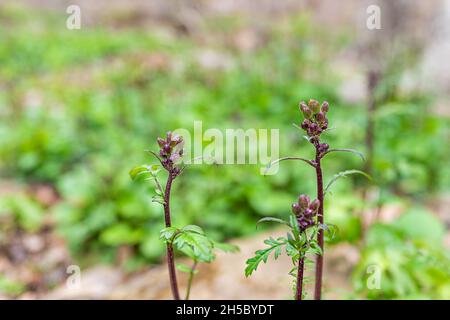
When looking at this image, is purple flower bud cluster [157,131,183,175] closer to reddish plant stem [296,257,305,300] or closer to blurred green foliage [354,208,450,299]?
reddish plant stem [296,257,305,300]

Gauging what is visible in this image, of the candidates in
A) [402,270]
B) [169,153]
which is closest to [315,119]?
[169,153]

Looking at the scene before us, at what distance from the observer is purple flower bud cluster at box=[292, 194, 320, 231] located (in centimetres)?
111

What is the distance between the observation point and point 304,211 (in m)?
1.12

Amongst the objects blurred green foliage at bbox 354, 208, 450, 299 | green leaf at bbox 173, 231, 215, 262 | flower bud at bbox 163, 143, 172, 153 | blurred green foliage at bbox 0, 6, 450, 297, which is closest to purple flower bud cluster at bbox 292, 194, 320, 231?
green leaf at bbox 173, 231, 215, 262

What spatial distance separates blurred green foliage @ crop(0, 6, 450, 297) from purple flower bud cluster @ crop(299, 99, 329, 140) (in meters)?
0.96

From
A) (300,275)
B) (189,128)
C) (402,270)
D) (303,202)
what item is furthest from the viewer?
(189,128)

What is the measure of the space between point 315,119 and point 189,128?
3093 mm

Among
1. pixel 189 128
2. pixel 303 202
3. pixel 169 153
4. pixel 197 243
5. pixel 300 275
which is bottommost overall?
pixel 300 275

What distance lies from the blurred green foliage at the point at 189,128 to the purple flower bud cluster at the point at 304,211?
0.87 m

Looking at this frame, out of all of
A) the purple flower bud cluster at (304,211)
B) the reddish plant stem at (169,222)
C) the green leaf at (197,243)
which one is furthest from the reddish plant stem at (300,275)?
the reddish plant stem at (169,222)

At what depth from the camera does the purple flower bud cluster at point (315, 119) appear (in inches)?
44.9

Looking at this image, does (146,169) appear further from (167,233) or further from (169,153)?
(167,233)
